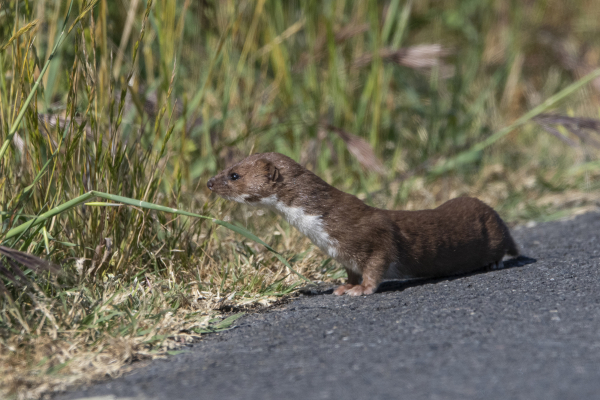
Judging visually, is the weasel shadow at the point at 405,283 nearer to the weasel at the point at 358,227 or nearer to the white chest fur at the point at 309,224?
the weasel at the point at 358,227

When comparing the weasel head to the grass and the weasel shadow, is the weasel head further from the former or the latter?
the weasel shadow

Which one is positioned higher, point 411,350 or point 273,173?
point 273,173

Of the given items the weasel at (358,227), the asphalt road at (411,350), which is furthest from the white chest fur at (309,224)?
the asphalt road at (411,350)

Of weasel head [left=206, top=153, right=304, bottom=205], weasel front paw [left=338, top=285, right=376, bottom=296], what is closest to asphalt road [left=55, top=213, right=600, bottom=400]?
weasel front paw [left=338, top=285, right=376, bottom=296]

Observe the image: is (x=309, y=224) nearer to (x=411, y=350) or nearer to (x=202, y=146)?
(x=411, y=350)

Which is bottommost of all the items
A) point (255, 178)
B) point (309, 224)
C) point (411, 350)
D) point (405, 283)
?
point (405, 283)

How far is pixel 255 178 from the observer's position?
3777mm

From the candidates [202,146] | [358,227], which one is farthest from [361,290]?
[202,146]

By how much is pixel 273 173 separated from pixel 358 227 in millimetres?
556

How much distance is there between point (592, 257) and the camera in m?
3.84

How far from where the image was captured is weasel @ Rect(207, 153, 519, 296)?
367 centimetres

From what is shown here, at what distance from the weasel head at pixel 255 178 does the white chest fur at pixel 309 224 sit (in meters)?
0.06

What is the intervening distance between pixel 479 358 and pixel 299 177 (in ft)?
5.48

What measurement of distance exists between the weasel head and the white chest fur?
60 millimetres
